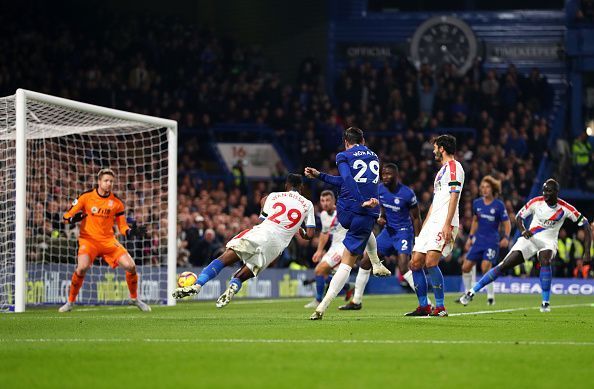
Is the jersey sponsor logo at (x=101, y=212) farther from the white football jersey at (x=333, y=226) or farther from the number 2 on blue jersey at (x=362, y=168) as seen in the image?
the number 2 on blue jersey at (x=362, y=168)

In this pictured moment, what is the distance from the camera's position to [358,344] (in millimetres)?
9672

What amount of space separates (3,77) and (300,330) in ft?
70.0

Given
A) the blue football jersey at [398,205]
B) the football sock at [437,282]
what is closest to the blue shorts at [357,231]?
the football sock at [437,282]

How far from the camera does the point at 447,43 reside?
118ft

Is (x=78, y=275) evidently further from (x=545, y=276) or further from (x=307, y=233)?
(x=545, y=276)

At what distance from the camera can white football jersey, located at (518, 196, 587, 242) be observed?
57.9 feet

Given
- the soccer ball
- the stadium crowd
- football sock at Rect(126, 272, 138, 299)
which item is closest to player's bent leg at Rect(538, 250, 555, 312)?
football sock at Rect(126, 272, 138, 299)

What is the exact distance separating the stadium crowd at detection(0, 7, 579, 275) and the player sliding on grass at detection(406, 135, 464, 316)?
14.9m

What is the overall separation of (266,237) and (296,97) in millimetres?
19900

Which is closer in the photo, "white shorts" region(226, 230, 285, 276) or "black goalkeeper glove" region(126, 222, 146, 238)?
"white shorts" region(226, 230, 285, 276)

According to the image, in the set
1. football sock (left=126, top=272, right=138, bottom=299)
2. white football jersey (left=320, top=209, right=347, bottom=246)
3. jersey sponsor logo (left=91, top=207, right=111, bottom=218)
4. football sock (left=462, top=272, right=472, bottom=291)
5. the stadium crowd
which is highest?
the stadium crowd

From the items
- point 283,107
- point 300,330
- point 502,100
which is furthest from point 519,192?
point 300,330

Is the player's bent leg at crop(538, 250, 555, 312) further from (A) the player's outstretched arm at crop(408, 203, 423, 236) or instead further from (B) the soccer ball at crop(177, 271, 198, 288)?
(B) the soccer ball at crop(177, 271, 198, 288)

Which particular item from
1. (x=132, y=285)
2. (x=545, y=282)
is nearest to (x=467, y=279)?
(x=545, y=282)
